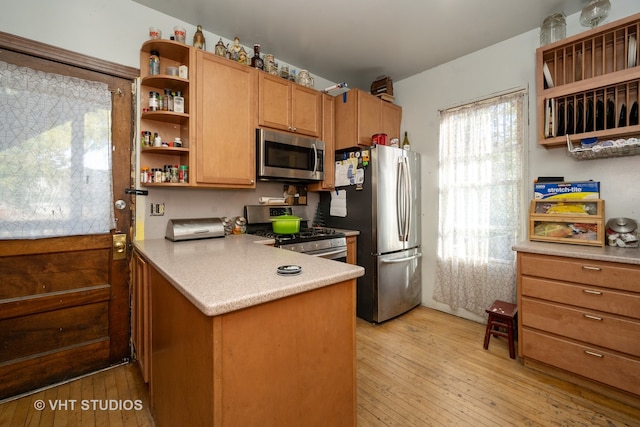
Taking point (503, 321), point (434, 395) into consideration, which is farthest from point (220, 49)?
point (503, 321)

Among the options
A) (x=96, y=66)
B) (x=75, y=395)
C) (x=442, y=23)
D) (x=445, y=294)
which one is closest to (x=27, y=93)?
(x=96, y=66)

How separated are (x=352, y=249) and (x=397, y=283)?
1.97ft

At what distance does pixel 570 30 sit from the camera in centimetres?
223

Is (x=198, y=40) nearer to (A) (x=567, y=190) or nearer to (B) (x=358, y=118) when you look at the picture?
(B) (x=358, y=118)

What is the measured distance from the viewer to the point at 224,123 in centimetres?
222

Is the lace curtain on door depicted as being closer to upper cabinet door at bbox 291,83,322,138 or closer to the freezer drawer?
upper cabinet door at bbox 291,83,322,138

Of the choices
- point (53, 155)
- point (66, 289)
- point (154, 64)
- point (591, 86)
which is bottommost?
point (66, 289)

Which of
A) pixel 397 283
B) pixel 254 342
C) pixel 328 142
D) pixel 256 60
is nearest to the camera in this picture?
pixel 254 342

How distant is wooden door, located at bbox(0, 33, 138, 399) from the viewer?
168 centimetres

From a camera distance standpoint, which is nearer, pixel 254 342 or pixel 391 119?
pixel 254 342

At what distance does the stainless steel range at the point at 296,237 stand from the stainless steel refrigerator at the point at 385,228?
1.00ft

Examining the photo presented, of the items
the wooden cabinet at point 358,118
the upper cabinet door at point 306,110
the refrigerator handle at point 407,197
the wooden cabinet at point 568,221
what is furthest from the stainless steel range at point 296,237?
the wooden cabinet at point 568,221

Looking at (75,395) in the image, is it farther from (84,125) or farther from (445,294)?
(445,294)

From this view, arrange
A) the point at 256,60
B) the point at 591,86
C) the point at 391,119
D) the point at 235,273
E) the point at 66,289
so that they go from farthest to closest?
the point at 391,119 < the point at 256,60 < the point at 591,86 < the point at 66,289 < the point at 235,273
